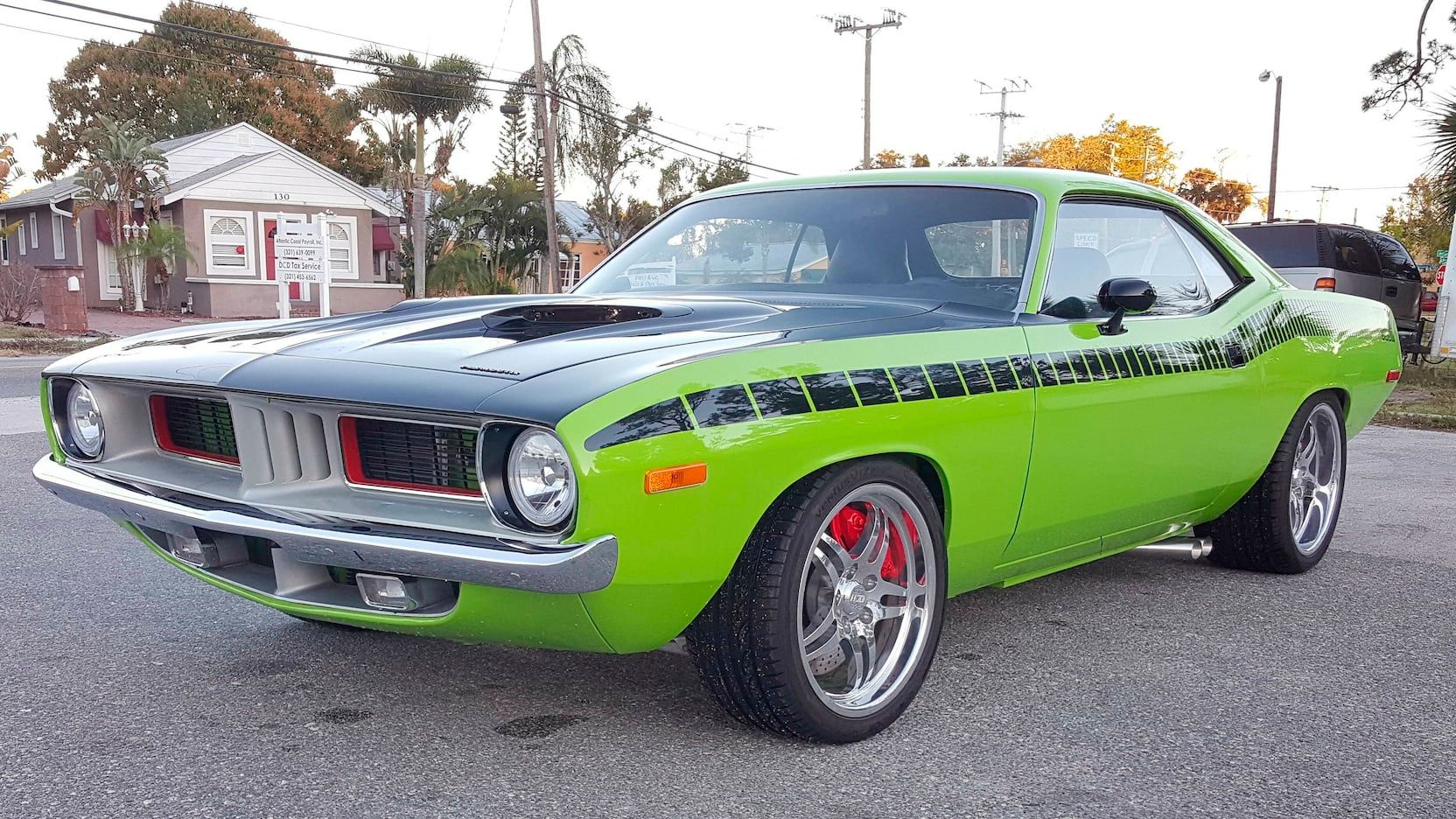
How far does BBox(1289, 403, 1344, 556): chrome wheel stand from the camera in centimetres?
487

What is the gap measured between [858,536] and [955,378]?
0.46m

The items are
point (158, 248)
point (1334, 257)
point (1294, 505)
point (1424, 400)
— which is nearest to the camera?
point (1294, 505)

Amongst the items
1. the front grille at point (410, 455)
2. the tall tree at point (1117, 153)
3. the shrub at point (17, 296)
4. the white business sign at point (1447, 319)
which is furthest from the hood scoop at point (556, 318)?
the tall tree at point (1117, 153)

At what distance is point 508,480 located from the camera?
8.28 feet

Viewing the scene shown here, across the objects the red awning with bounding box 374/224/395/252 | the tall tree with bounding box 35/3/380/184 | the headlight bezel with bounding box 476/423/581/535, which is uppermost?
the tall tree with bounding box 35/3/380/184

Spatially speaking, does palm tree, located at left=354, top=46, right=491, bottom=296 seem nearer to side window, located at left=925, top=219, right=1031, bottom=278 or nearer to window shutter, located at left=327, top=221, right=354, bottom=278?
window shutter, located at left=327, top=221, right=354, bottom=278

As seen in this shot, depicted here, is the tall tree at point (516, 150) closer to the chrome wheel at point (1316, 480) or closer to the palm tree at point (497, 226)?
the palm tree at point (497, 226)

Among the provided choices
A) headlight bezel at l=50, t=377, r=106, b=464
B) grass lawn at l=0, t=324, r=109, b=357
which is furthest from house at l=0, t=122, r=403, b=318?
headlight bezel at l=50, t=377, r=106, b=464

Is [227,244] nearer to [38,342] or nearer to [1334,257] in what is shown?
[38,342]

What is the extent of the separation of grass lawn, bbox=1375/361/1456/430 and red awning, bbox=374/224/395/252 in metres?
27.0

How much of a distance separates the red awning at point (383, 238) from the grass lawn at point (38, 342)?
1645 cm

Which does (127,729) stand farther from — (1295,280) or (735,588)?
(1295,280)

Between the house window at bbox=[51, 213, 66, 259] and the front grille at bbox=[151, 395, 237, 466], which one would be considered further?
the house window at bbox=[51, 213, 66, 259]

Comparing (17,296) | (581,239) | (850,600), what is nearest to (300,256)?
(17,296)
